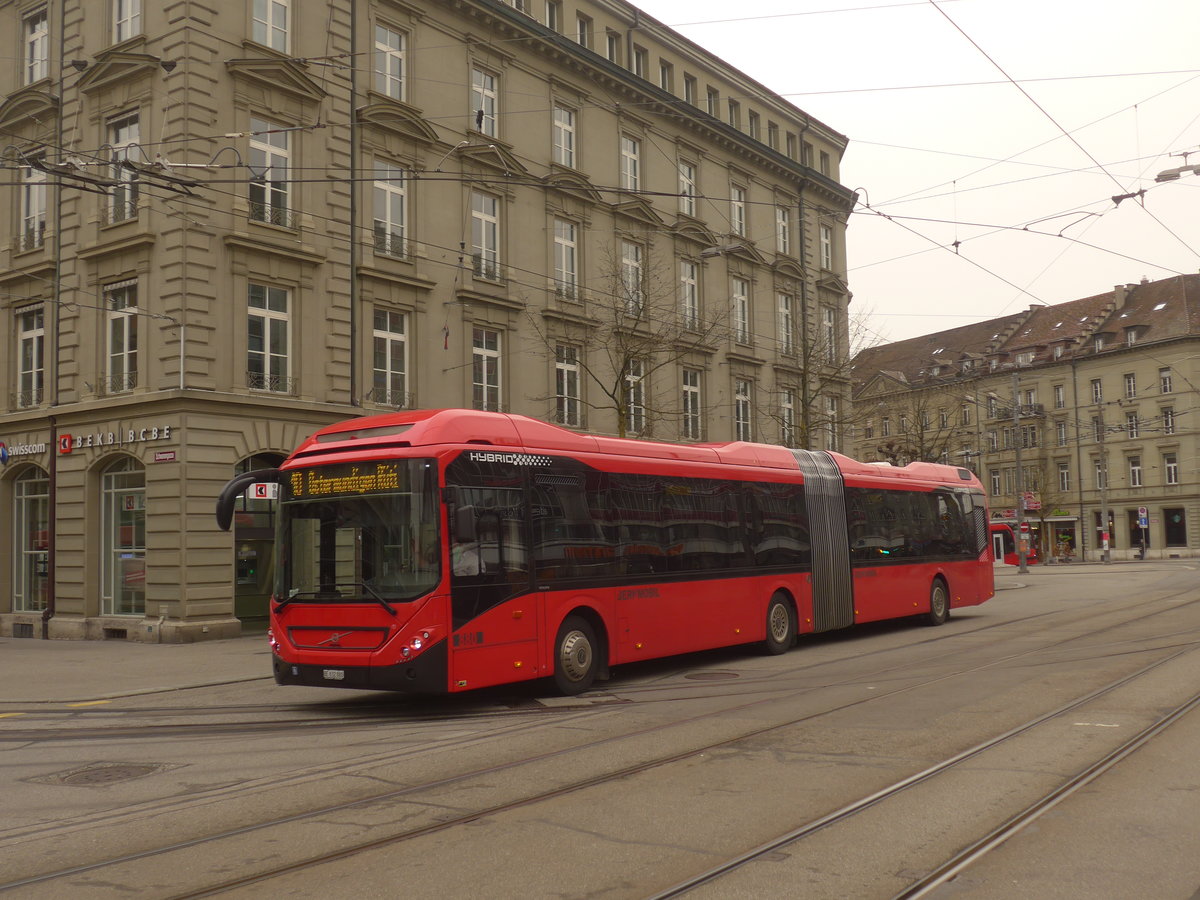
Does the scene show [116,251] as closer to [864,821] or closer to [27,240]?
[27,240]

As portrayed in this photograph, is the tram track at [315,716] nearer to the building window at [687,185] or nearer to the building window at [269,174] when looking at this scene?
the building window at [269,174]

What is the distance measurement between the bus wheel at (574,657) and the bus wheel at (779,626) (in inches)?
175

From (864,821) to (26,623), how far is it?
72.1 ft

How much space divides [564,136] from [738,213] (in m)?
9.16

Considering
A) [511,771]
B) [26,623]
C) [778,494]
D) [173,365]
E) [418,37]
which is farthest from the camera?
[418,37]

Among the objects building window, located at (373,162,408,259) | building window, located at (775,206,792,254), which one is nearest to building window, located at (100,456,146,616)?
building window, located at (373,162,408,259)

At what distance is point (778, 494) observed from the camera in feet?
55.9

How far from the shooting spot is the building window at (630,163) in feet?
108

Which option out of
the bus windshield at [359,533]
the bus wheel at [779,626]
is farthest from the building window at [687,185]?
the bus windshield at [359,533]

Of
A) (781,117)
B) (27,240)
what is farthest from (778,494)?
(781,117)

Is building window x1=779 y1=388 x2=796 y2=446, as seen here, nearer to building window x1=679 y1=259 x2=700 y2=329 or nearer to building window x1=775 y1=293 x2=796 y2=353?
building window x1=775 y1=293 x2=796 y2=353

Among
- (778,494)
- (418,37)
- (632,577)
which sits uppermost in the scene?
(418,37)

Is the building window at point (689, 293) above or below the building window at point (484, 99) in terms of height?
below

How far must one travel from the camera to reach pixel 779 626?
1703cm
